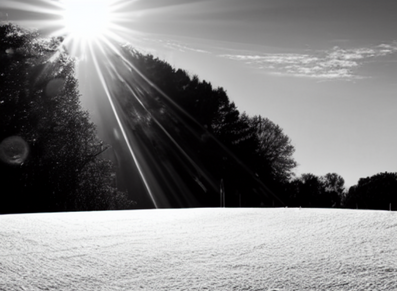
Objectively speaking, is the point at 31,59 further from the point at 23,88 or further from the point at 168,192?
the point at 168,192

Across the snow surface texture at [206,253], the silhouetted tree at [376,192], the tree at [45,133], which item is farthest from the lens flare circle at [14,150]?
the silhouetted tree at [376,192]

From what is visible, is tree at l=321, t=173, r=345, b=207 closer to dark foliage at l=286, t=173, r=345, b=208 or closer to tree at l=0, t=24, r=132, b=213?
dark foliage at l=286, t=173, r=345, b=208

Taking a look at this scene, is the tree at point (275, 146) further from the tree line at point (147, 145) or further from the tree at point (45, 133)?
the tree at point (45, 133)

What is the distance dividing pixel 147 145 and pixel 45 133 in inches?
356

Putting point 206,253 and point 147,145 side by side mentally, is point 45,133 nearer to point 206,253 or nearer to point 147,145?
point 147,145

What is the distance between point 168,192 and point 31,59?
37.3ft

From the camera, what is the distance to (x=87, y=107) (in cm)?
2659

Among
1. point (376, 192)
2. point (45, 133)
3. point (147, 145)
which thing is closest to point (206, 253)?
point (45, 133)

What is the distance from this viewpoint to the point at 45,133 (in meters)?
20.1

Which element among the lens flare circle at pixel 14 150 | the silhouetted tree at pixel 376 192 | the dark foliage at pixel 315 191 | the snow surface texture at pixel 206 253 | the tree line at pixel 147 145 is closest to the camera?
the snow surface texture at pixel 206 253

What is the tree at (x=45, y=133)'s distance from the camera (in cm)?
1903

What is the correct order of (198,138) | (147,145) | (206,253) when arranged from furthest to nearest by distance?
(198,138), (147,145), (206,253)

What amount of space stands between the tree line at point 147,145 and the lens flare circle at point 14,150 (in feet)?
0.14

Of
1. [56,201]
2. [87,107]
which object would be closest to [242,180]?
[87,107]
